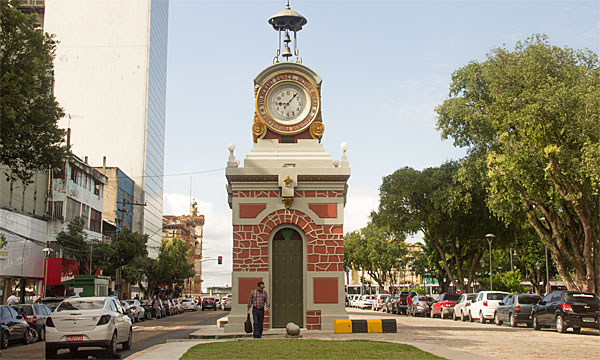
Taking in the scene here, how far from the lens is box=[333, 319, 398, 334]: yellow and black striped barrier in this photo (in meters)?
20.5

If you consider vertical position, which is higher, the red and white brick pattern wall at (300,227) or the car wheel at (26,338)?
the red and white brick pattern wall at (300,227)

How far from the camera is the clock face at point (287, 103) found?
75.9 feet

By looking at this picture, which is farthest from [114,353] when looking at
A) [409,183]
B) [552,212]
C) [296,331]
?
[409,183]

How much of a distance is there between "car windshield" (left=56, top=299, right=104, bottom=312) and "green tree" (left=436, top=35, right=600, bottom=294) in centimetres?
2033

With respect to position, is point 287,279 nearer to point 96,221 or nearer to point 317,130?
point 317,130

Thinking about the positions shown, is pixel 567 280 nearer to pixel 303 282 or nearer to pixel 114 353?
pixel 303 282

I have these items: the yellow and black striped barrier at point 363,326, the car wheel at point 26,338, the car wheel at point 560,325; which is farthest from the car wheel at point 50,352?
the car wheel at point 560,325

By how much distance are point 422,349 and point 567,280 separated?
24.4m

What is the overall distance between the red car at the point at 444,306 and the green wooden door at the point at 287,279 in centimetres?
2196

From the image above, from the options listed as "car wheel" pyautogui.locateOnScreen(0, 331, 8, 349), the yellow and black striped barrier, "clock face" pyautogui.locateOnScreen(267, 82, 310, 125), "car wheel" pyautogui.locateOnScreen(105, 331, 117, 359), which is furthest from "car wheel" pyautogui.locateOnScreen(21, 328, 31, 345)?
"clock face" pyautogui.locateOnScreen(267, 82, 310, 125)

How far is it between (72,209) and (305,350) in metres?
45.9

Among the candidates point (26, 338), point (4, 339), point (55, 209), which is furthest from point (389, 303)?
point (4, 339)

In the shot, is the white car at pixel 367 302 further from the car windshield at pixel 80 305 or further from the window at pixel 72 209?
the car windshield at pixel 80 305

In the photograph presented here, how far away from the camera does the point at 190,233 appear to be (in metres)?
148
